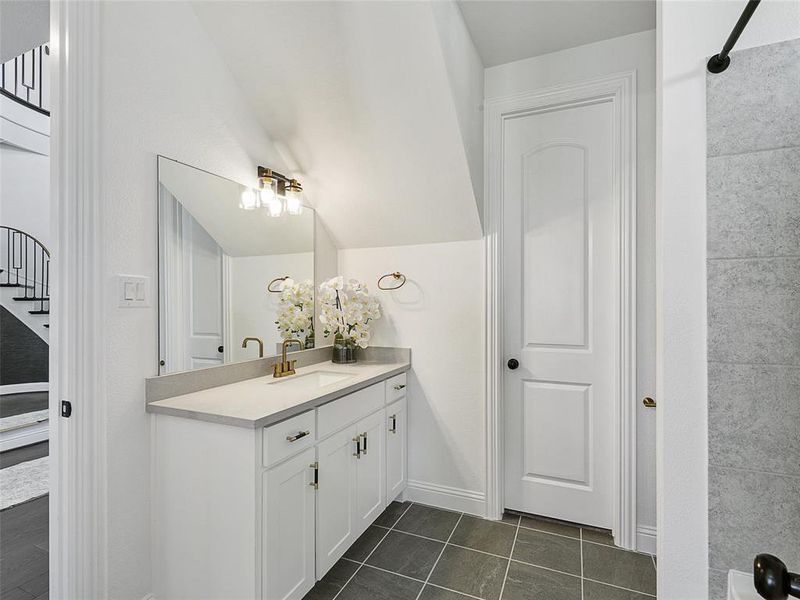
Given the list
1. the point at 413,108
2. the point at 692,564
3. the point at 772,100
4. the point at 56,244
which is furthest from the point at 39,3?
the point at 692,564

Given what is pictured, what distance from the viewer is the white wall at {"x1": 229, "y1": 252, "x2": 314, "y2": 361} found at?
1949 mm

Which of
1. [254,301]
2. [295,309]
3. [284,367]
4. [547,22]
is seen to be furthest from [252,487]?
[547,22]

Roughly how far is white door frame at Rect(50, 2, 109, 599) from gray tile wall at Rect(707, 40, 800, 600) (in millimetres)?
1796

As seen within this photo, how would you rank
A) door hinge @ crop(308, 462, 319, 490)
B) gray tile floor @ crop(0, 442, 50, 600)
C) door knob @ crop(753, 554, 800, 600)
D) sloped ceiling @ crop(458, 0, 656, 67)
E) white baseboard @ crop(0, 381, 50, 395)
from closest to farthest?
1. door knob @ crop(753, 554, 800, 600)
2. door hinge @ crop(308, 462, 319, 490)
3. gray tile floor @ crop(0, 442, 50, 600)
4. sloped ceiling @ crop(458, 0, 656, 67)
5. white baseboard @ crop(0, 381, 50, 395)

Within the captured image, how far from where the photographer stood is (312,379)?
2.14 metres

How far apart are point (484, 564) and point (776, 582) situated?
1.46m

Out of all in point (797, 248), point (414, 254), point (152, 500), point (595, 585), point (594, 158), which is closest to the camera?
point (797, 248)

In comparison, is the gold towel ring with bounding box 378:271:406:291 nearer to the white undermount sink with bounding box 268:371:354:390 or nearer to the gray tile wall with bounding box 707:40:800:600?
the white undermount sink with bounding box 268:371:354:390

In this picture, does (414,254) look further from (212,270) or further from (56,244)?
(56,244)

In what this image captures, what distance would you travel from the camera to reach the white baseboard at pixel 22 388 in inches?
150

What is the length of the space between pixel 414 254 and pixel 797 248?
68.5 inches

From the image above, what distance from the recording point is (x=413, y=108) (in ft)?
6.29

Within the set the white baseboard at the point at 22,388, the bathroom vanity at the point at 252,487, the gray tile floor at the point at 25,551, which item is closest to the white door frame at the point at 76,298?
the bathroom vanity at the point at 252,487

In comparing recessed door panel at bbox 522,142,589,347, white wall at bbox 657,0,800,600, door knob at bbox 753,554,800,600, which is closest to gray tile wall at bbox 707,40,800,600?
white wall at bbox 657,0,800,600
